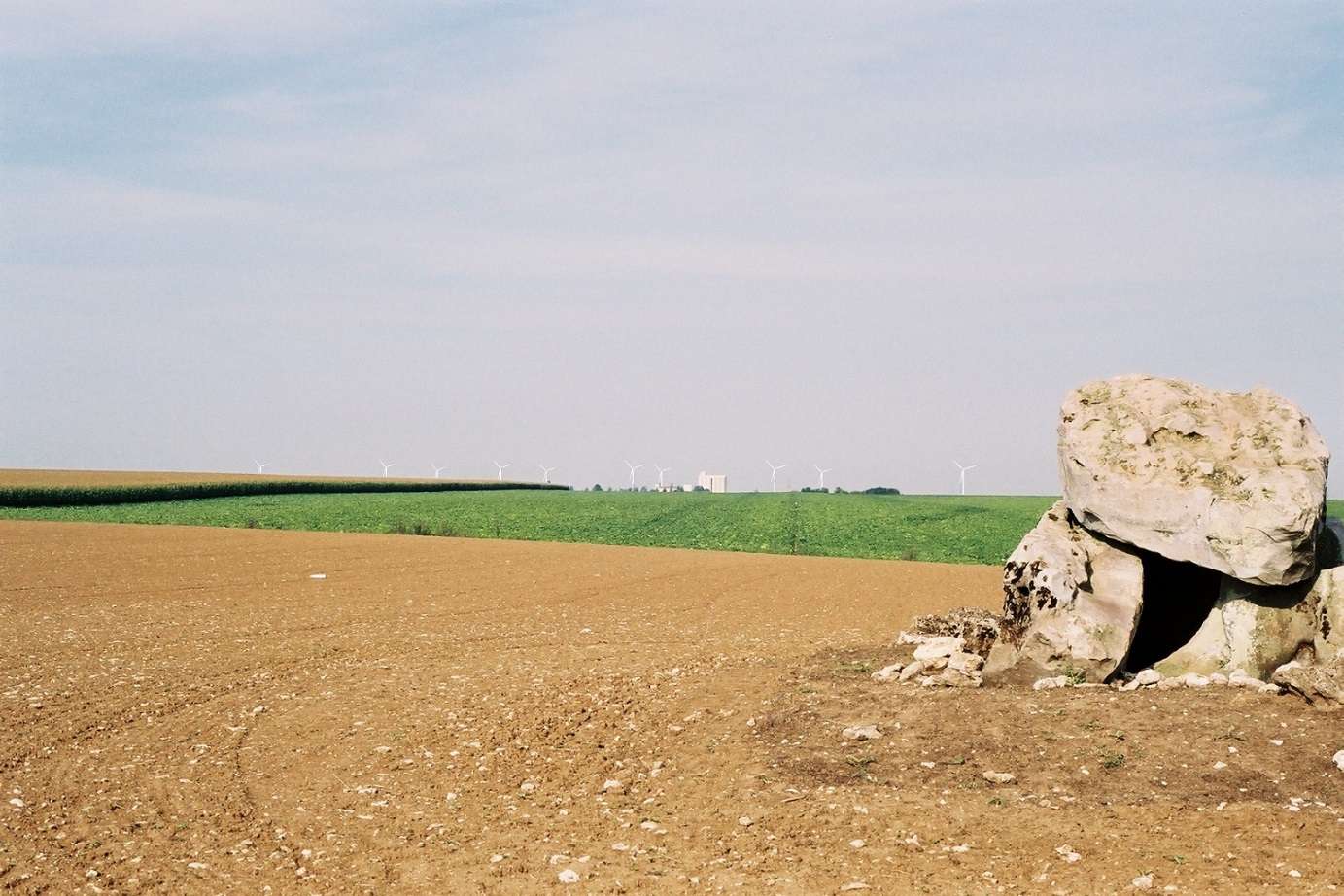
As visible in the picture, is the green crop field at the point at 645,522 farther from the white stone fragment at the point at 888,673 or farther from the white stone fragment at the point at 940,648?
the white stone fragment at the point at 888,673

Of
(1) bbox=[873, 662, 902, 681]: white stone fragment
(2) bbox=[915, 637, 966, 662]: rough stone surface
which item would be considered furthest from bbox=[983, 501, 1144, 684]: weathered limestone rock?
(1) bbox=[873, 662, 902, 681]: white stone fragment

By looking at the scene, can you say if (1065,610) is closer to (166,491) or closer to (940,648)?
(940,648)

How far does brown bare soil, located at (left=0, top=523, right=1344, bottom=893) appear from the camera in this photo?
35.0ft

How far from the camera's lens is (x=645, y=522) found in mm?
73250

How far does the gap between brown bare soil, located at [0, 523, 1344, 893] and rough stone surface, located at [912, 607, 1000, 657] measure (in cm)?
98

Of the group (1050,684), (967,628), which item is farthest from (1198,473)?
(967,628)

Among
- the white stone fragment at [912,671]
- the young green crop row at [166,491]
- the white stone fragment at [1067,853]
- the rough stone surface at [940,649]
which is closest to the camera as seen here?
the white stone fragment at [1067,853]

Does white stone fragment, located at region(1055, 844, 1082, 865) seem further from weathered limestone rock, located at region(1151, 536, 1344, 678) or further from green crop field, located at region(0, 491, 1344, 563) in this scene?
green crop field, located at region(0, 491, 1344, 563)

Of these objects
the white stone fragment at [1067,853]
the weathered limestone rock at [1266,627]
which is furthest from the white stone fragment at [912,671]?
the white stone fragment at [1067,853]

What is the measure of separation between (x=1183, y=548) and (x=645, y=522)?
57.9m

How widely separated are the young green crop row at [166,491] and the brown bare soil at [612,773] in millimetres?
63698

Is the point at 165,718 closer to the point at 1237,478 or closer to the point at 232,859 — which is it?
the point at 232,859

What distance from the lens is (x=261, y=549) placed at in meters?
44.6

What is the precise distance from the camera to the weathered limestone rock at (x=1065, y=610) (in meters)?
16.0
